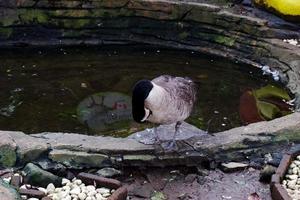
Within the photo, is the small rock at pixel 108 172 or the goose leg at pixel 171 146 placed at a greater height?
the goose leg at pixel 171 146

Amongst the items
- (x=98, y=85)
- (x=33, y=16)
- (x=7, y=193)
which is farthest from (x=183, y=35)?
(x=7, y=193)

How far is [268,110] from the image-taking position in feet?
18.5

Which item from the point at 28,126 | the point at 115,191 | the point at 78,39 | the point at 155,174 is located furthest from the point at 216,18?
the point at 115,191

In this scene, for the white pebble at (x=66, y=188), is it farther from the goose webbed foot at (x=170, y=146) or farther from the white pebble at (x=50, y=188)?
the goose webbed foot at (x=170, y=146)

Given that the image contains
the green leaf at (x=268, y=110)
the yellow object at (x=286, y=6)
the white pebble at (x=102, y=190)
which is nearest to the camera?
the white pebble at (x=102, y=190)

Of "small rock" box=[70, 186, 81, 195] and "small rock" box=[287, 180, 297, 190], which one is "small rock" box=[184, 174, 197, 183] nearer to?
"small rock" box=[287, 180, 297, 190]

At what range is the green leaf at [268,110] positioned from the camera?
5.48m

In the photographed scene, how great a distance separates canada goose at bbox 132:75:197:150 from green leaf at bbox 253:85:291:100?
6.08 ft

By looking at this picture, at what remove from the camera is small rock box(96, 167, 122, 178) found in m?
3.87

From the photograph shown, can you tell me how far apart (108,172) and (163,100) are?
0.60m

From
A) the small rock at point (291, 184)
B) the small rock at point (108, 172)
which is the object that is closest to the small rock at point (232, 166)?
the small rock at point (291, 184)

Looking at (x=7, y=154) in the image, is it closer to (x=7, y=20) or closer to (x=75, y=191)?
(x=75, y=191)

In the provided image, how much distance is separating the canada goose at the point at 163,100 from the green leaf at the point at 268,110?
1.33 meters

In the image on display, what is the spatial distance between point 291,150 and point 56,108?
8.16 feet
